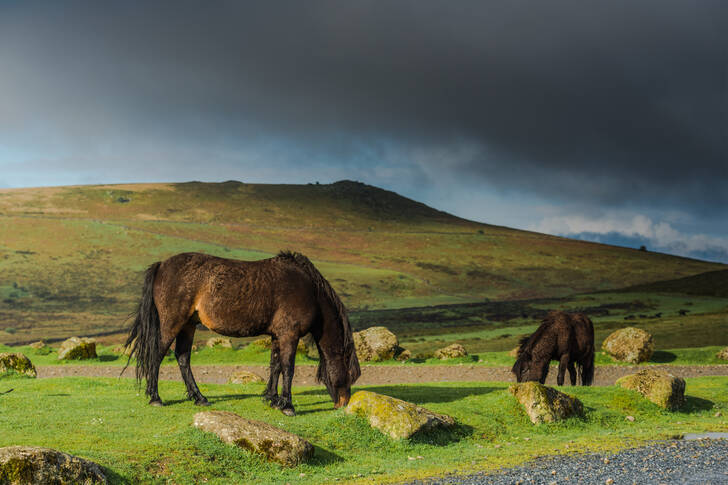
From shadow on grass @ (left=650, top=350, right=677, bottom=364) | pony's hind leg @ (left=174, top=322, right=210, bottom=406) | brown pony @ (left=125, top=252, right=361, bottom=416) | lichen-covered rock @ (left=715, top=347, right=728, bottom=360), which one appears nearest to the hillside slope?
shadow on grass @ (left=650, top=350, right=677, bottom=364)

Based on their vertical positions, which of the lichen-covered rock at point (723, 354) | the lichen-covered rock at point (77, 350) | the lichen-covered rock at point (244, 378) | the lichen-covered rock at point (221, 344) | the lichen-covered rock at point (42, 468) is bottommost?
the lichen-covered rock at point (77, 350)

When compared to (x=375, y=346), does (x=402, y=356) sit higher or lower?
lower

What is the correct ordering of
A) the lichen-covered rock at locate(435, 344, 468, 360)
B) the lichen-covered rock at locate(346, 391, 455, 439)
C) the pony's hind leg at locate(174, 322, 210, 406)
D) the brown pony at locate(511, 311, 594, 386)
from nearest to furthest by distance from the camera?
the lichen-covered rock at locate(346, 391, 455, 439) < the pony's hind leg at locate(174, 322, 210, 406) < the brown pony at locate(511, 311, 594, 386) < the lichen-covered rock at locate(435, 344, 468, 360)

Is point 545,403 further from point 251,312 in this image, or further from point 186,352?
point 186,352

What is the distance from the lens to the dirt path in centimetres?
2879

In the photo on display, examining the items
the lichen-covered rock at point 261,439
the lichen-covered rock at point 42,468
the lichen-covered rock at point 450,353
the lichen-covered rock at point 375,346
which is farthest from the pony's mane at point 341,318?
the lichen-covered rock at point 450,353

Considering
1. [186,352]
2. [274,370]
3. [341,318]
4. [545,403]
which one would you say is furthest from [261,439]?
[545,403]

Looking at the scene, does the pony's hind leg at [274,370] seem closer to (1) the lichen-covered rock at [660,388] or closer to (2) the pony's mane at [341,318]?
(2) the pony's mane at [341,318]

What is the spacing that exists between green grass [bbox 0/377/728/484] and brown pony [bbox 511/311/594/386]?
68.6 inches

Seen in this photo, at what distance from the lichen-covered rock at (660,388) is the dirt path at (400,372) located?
9.89m

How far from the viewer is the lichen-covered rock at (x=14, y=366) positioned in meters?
23.8

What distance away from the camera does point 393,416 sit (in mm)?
13148

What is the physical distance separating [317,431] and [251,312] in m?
3.35

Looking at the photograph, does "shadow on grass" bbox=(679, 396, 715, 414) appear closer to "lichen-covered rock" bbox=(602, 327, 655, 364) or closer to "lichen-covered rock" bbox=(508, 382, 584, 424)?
"lichen-covered rock" bbox=(508, 382, 584, 424)
